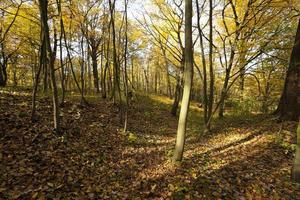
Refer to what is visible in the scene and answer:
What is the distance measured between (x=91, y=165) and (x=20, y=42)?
1782cm

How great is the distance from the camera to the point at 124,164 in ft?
20.7

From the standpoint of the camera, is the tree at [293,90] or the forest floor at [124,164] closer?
the forest floor at [124,164]

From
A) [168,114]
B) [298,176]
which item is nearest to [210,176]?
[298,176]

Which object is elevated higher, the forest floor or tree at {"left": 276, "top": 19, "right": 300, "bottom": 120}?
tree at {"left": 276, "top": 19, "right": 300, "bottom": 120}

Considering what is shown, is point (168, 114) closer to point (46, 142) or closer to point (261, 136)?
point (261, 136)

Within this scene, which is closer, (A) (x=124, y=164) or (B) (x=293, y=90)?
(A) (x=124, y=164)

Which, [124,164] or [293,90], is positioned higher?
[293,90]

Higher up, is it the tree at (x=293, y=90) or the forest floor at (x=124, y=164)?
the tree at (x=293, y=90)

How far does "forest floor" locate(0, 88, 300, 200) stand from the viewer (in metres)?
4.57

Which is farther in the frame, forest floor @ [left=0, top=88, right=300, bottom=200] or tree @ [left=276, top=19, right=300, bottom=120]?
tree @ [left=276, top=19, right=300, bottom=120]

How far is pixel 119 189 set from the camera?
4.83 meters

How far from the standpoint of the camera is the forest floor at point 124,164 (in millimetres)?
4566

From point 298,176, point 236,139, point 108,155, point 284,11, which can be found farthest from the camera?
point 284,11

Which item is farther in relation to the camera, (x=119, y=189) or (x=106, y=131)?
(x=106, y=131)
